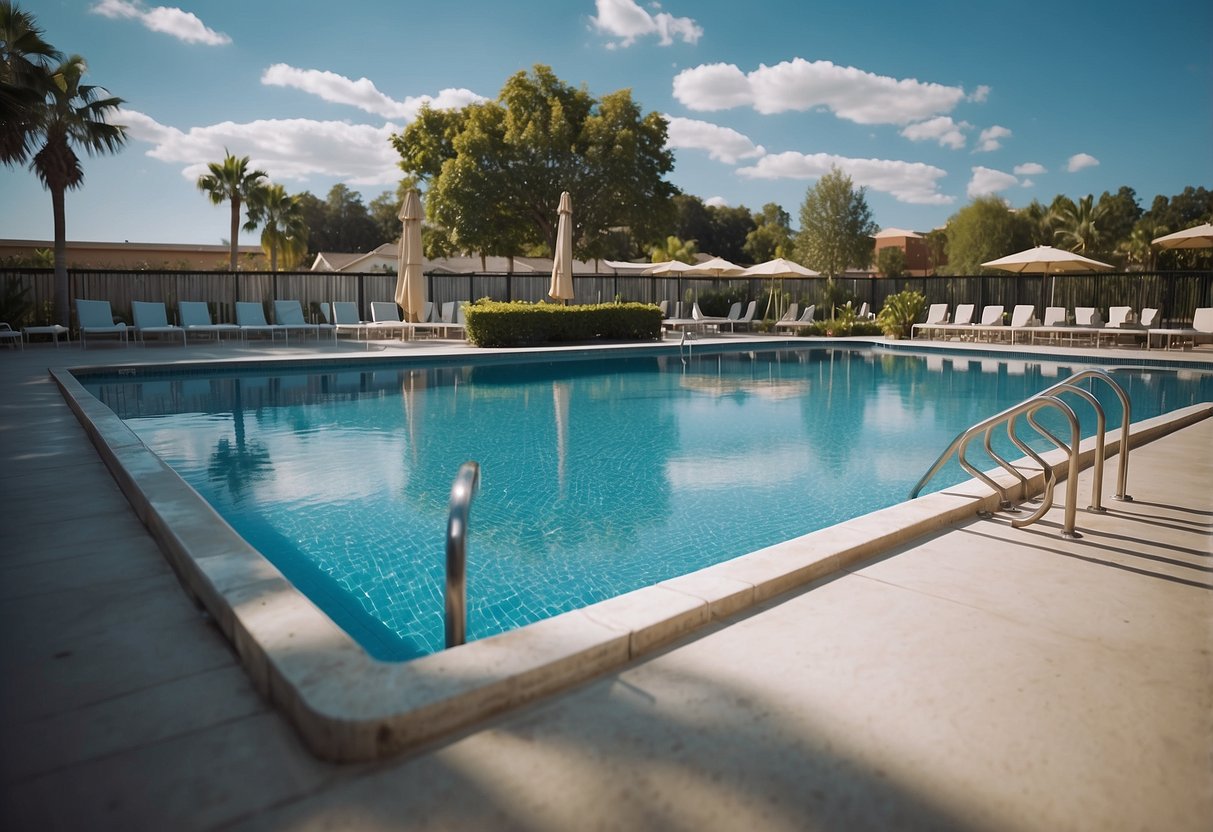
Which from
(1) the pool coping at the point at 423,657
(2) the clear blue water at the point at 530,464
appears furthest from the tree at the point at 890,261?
(1) the pool coping at the point at 423,657

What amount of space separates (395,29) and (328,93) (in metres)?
18.0

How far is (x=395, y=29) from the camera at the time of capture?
17484mm

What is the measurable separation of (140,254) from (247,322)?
3829 cm

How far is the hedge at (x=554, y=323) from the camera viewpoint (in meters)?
15.8

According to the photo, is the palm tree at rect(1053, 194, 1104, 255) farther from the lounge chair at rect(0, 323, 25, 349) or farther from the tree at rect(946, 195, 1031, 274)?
the lounge chair at rect(0, 323, 25, 349)

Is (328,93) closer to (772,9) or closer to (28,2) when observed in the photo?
(28,2)

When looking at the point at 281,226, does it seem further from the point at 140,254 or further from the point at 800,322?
the point at 800,322

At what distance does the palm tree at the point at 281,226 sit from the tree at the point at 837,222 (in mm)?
27524

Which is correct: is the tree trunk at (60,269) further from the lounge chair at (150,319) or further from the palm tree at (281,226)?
the palm tree at (281,226)

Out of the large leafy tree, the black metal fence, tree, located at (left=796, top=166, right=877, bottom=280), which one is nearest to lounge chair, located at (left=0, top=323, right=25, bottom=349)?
the black metal fence

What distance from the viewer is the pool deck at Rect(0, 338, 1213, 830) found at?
5.49 ft

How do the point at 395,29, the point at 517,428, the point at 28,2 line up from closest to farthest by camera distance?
1. the point at 517,428
2. the point at 28,2
3. the point at 395,29

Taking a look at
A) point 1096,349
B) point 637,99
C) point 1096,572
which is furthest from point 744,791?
point 637,99

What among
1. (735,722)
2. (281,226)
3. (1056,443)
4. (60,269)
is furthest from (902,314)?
(281,226)
